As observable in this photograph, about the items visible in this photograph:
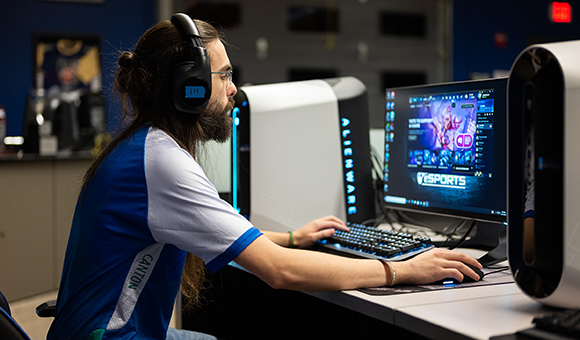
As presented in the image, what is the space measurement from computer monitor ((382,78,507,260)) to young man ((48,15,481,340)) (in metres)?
0.27

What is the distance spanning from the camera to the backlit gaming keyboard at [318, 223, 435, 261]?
125 centimetres

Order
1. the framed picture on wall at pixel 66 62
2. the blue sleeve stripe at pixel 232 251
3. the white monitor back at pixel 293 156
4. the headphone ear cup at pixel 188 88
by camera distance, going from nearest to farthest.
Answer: the blue sleeve stripe at pixel 232 251
the headphone ear cup at pixel 188 88
the white monitor back at pixel 293 156
the framed picture on wall at pixel 66 62

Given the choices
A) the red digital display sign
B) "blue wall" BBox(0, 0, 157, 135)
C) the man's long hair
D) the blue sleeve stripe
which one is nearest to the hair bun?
the man's long hair

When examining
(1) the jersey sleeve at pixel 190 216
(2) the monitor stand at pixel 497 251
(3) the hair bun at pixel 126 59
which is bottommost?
(2) the monitor stand at pixel 497 251

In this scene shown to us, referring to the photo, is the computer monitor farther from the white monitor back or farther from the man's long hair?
the man's long hair

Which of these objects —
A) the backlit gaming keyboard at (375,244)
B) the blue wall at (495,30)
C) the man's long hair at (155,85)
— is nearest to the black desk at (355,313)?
the backlit gaming keyboard at (375,244)

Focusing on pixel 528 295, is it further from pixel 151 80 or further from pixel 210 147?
pixel 210 147

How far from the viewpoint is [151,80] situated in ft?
3.86

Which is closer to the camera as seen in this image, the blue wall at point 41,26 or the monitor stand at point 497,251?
the monitor stand at point 497,251

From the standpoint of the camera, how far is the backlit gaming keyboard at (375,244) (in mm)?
1252

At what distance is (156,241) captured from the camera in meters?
1.07

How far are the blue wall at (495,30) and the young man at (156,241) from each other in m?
5.57

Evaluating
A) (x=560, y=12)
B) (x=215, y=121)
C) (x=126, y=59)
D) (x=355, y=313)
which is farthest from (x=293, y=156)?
(x=560, y=12)

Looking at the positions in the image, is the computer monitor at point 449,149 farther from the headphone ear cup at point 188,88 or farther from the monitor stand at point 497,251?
the headphone ear cup at point 188,88
